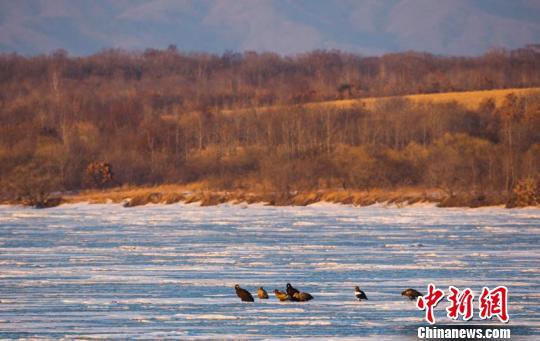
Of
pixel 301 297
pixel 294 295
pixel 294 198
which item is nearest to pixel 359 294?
pixel 301 297

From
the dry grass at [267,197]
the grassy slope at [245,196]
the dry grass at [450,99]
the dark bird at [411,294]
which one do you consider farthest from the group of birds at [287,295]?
the dry grass at [450,99]

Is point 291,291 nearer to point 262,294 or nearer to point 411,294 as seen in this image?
point 262,294

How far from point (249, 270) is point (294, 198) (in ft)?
93.7

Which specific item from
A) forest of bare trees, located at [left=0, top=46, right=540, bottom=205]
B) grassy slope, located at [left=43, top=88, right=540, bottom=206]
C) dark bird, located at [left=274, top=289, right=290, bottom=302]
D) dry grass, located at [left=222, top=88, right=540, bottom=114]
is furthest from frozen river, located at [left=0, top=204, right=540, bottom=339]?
dry grass, located at [left=222, top=88, right=540, bottom=114]

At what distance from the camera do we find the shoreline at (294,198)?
49438 mm

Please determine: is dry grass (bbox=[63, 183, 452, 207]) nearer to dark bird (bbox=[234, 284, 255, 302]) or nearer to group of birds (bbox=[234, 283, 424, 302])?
group of birds (bbox=[234, 283, 424, 302])

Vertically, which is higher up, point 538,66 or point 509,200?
point 538,66

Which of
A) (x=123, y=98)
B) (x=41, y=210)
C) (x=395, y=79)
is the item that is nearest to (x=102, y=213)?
(x=41, y=210)

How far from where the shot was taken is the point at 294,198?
177 feet

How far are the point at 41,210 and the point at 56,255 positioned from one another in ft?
73.2

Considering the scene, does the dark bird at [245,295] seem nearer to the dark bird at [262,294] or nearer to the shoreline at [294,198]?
the dark bird at [262,294]

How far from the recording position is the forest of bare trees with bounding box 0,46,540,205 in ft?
192

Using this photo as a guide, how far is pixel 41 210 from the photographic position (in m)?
51.1

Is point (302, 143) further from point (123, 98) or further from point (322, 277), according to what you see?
point (322, 277)
